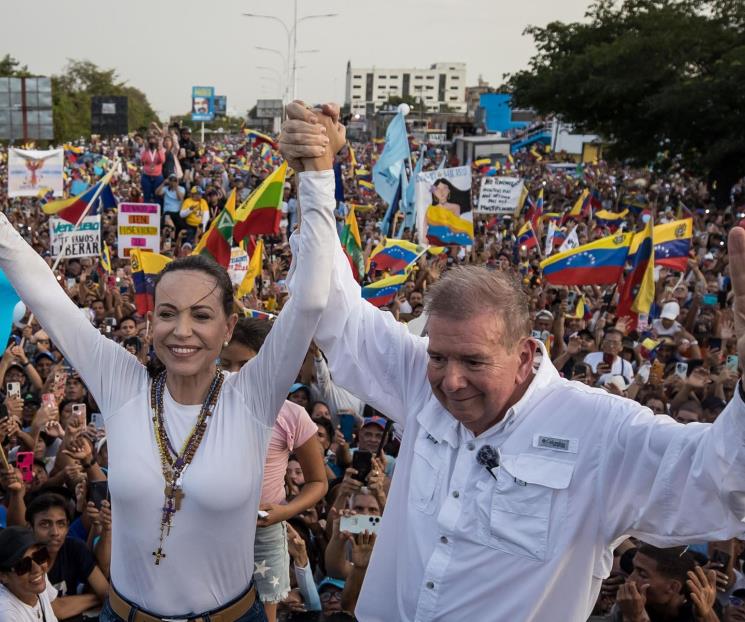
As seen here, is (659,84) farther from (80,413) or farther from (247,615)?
(247,615)

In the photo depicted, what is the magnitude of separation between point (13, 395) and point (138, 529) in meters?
3.36

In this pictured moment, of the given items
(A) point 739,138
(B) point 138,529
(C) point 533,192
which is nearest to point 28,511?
(B) point 138,529

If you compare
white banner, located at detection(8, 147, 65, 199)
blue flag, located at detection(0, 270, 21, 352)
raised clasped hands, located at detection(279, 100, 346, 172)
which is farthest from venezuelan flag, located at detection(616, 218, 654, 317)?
white banner, located at detection(8, 147, 65, 199)

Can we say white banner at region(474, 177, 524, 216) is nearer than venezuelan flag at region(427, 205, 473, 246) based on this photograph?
No

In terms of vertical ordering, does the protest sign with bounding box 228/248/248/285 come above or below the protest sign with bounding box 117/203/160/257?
below

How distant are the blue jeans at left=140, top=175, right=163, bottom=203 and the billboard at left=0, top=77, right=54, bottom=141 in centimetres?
1925

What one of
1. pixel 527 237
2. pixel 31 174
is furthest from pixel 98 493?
pixel 31 174

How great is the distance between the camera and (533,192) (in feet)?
99.7

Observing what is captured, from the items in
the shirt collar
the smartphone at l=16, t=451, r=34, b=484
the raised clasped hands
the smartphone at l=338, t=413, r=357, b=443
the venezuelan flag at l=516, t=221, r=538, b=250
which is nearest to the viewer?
the shirt collar

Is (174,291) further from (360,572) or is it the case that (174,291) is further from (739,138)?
(739,138)

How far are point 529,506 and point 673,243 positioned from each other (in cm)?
917

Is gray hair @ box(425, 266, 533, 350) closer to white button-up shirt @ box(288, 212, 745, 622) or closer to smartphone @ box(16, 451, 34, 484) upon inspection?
white button-up shirt @ box(288, 212, 745, 622)

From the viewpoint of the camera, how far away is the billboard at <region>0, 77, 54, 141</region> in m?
34.5

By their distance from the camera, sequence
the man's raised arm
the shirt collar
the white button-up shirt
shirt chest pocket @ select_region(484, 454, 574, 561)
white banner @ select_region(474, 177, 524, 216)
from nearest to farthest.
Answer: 1. the white button-up shirt
2. shirt chest pocket @ select_region(484, 454, 574, 561)
3. the shirt collar
4. the man's raised arm
5. white banner @ select_region(474, 177, 524, 216)
